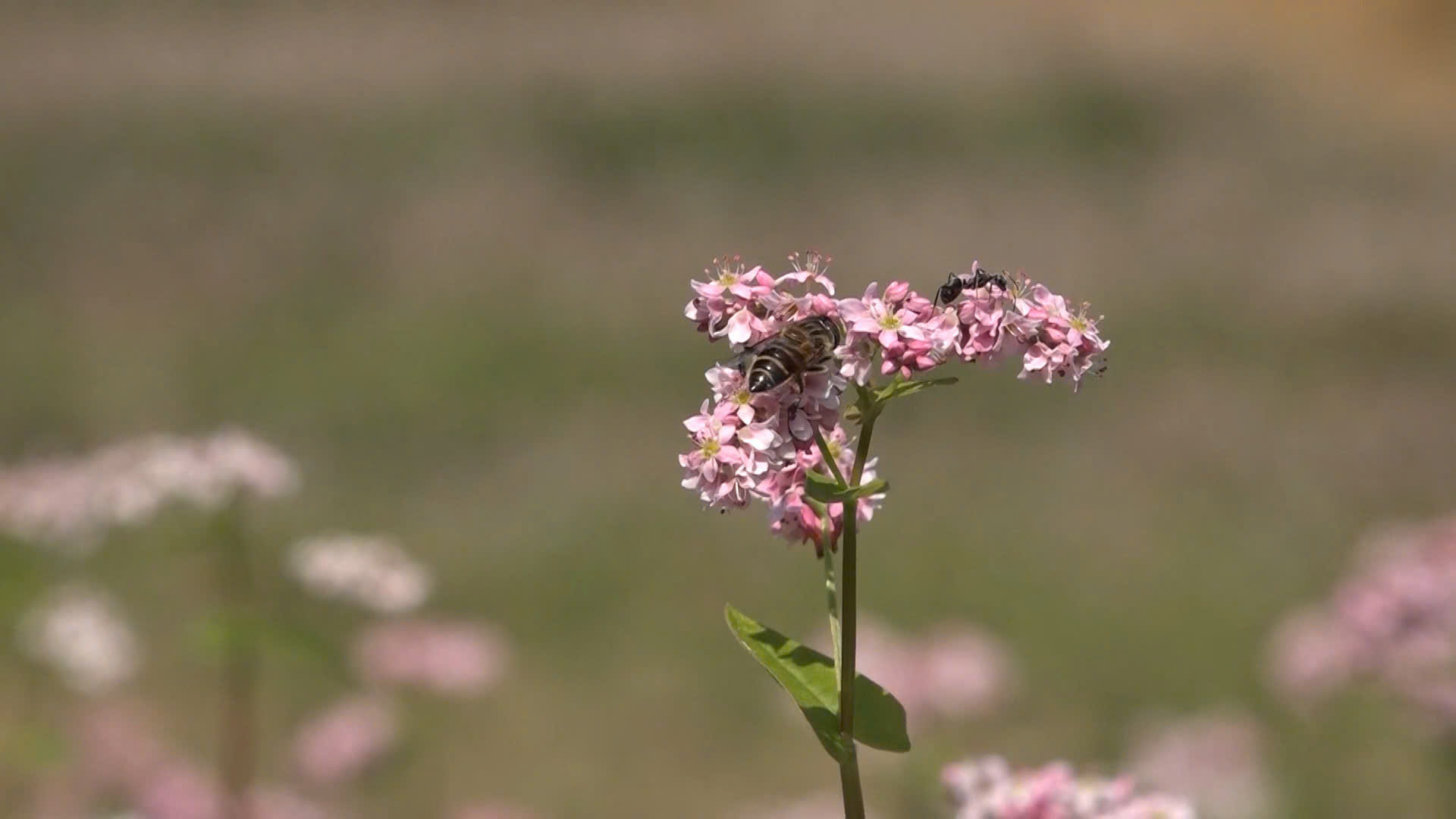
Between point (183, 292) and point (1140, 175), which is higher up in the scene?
point (1140, 175)

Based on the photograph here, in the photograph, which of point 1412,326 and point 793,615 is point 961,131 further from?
point 793,615

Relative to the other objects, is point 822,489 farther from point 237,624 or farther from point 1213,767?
point 1213,767

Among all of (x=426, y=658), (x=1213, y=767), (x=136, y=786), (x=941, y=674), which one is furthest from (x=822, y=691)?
(x=1213, y=767)

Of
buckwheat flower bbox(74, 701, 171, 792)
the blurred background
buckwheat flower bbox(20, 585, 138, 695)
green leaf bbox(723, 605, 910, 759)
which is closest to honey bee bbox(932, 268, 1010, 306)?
green leaf bbox(723, 605, 910, 759)

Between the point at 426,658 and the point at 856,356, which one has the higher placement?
the point at 426,658

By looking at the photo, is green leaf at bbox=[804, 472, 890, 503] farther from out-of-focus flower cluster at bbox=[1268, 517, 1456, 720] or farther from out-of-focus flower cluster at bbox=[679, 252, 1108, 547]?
out-of-focus flower cluster at bbox=[1268, 517, 1456, 720]

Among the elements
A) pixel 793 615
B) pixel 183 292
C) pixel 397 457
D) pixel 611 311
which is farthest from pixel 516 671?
pixel 183 292
